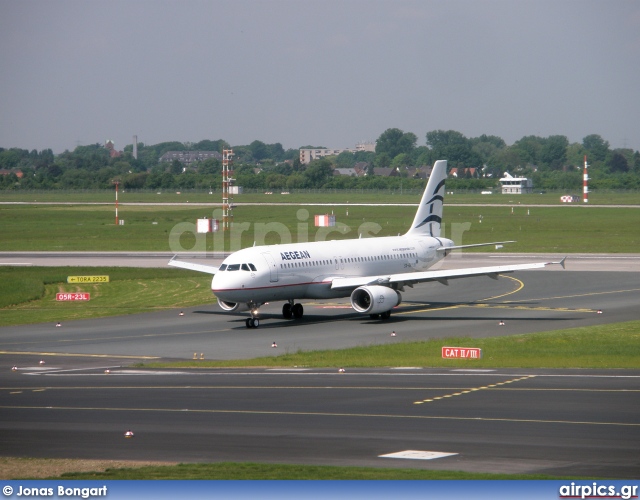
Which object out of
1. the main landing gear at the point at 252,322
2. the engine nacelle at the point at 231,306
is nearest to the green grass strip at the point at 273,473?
the main landing gear at the point at 252,322

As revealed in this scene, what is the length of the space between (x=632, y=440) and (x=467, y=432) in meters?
4.21

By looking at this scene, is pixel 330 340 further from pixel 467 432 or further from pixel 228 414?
pixel 467 432

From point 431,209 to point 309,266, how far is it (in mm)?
14897

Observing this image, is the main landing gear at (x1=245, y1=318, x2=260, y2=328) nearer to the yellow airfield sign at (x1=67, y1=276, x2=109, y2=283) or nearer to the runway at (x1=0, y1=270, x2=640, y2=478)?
the runway at (x1=0, y1=270, x2=640, y2=478)

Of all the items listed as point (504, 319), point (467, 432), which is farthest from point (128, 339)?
point (467, 432)

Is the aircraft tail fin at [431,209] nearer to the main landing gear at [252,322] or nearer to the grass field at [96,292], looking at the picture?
the grass field at [96,292]

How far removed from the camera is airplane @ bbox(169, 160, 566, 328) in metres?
50.5

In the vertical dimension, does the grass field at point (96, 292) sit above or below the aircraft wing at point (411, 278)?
below

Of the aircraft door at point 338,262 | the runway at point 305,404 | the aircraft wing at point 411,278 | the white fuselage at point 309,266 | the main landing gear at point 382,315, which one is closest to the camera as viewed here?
the runway at point 305,404

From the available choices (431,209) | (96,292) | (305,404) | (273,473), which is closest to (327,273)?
(431,209)

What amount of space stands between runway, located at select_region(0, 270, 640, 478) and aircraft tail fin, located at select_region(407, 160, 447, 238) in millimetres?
12393

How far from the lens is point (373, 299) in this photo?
5212 cm

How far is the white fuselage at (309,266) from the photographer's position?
50.3 meters

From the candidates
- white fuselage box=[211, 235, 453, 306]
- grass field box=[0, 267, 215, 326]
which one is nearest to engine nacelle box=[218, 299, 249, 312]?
white fuselage box=[211, 235, 453, 306]
